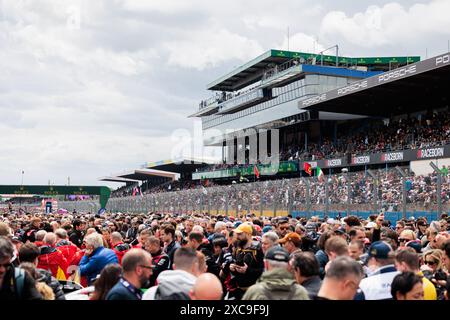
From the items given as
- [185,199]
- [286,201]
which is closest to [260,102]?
[185,199]

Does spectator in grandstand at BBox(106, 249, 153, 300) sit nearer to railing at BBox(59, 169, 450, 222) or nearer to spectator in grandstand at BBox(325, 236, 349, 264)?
spectator in grandstand at BBox(325, 236, 349, 264)

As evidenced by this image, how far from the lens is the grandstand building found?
38219 mm

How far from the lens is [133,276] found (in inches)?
194

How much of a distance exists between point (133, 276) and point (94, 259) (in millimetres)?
3563

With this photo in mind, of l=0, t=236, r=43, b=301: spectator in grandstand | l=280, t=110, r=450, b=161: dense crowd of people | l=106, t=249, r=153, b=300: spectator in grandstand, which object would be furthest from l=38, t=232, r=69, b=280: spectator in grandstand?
l=280, t=110, r=450, b=161: dense crowd of people

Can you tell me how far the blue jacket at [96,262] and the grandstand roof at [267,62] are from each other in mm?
56199

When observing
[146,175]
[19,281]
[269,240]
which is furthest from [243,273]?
[146,175]

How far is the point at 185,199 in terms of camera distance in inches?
1496

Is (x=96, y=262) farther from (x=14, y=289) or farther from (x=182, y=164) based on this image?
(x=182, y=164)

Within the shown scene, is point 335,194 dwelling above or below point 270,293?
above

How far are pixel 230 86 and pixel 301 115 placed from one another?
25.8m

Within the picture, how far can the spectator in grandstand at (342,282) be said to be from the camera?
4492 millimetres
